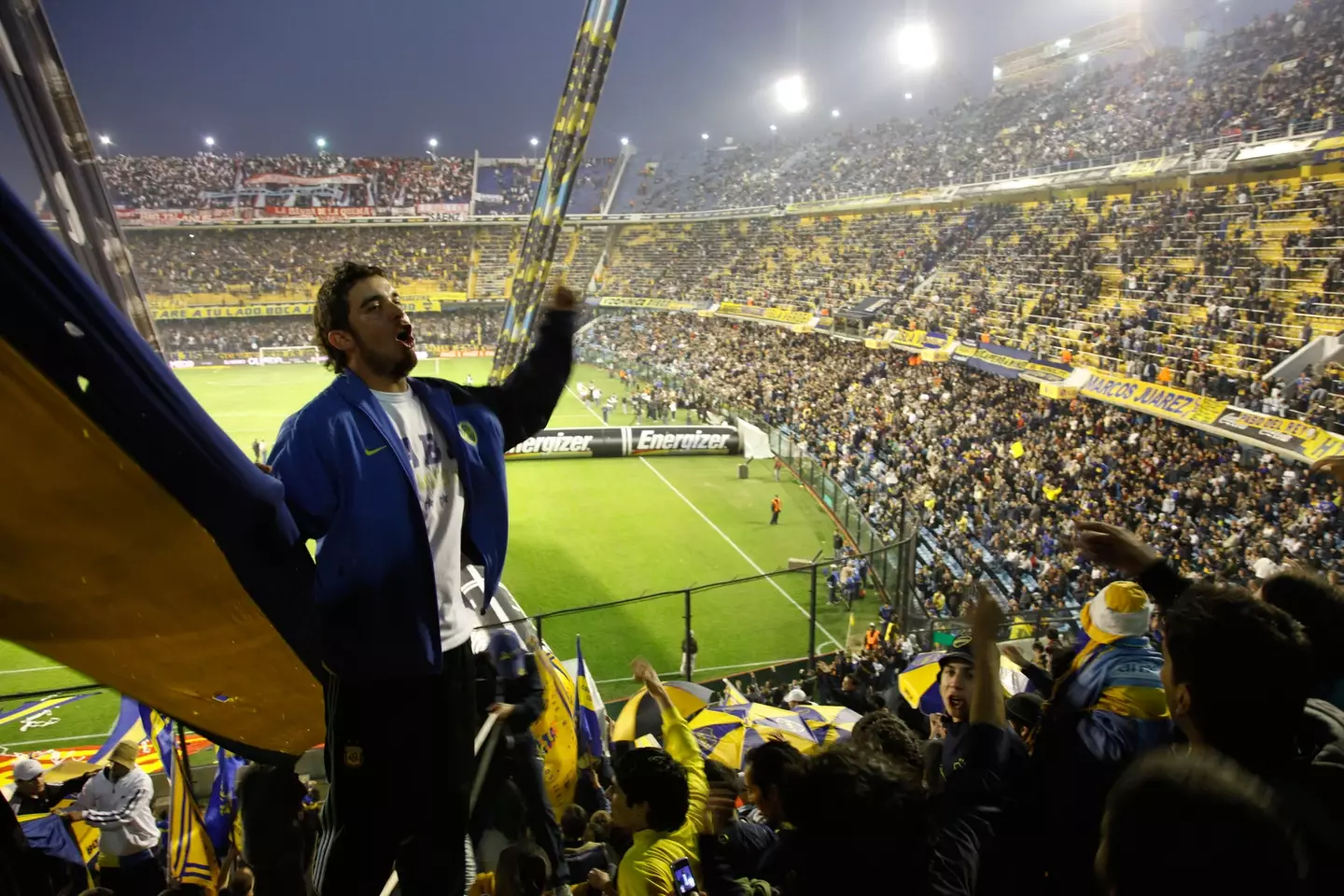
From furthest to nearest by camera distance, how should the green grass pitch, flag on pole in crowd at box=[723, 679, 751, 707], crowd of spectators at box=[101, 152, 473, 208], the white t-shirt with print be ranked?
crowd of spectators at box=[101, 152, 473, 208]
the green grass pitch
flag on pole in crowd at box=[723, 679, 751, 707]
the white t-shirt with print

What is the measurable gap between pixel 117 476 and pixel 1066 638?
12.3 m

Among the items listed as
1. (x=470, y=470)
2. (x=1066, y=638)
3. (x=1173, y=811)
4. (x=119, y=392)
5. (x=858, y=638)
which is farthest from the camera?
(x=858, y=638)

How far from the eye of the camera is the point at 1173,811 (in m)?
1.30

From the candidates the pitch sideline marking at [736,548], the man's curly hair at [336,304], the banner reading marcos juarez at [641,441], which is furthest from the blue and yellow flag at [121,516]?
the banner reading marcos juarez at [641,441]

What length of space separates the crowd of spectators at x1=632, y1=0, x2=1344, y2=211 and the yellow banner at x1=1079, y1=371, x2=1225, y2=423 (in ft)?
30.4

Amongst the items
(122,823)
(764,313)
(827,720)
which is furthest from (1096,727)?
(764,313)

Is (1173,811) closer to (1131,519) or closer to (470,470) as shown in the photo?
(470,470)

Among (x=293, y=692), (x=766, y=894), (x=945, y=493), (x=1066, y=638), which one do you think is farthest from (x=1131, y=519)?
(x=293, y=692)

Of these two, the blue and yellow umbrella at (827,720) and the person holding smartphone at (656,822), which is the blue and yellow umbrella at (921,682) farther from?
the person holding smartphone at (656,822)

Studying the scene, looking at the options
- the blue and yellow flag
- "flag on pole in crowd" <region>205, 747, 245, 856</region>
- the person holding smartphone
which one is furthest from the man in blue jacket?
"flag on pole in crowd" <region>205, 747, 245, 856</region>

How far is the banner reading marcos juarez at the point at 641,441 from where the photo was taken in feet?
94.3

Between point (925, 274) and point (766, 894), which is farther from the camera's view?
point (925, 274)

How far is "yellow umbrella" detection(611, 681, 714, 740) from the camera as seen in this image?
6.13 m

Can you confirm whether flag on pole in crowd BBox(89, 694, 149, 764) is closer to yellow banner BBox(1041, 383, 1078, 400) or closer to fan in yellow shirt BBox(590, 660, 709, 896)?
fan in yellow shirt BBox(590, 660, 709, 896)
